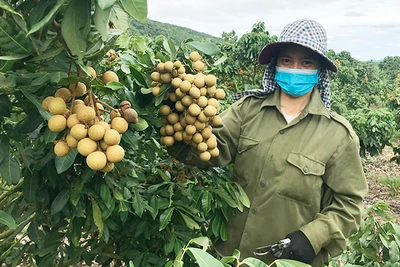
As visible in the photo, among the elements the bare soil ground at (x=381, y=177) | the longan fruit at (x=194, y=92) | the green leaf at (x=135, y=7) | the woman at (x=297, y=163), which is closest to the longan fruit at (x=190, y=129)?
the longan fruit at (x=194, y=92)

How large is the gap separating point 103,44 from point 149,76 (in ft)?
1.61

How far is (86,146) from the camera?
0.95 meters

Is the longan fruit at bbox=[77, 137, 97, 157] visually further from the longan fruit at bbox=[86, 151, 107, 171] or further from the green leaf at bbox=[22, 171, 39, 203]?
the green leaf at bbox=[22, 171, 39, 203]

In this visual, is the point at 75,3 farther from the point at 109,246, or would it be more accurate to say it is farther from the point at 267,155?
the point at 109,246

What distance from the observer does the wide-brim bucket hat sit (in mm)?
1836

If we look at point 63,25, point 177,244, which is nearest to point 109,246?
point 177,244

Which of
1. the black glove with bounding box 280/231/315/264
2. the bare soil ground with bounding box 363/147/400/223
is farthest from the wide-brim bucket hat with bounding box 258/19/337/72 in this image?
the bare soil ground with bounding box 363/147/400/223

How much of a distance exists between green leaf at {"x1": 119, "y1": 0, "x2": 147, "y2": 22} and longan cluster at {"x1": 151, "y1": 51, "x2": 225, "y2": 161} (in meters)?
0.61

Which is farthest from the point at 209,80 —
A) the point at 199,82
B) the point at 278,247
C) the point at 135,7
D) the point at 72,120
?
the point at 278,247

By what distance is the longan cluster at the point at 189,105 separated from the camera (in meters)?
1.41

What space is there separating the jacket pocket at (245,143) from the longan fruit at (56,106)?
1.05 m

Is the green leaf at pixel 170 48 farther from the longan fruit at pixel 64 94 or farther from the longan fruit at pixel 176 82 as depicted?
the longan fruit at pixel 64 94

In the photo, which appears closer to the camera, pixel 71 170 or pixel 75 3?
pixel 75 3

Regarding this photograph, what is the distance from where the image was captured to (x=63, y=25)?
83 cm
